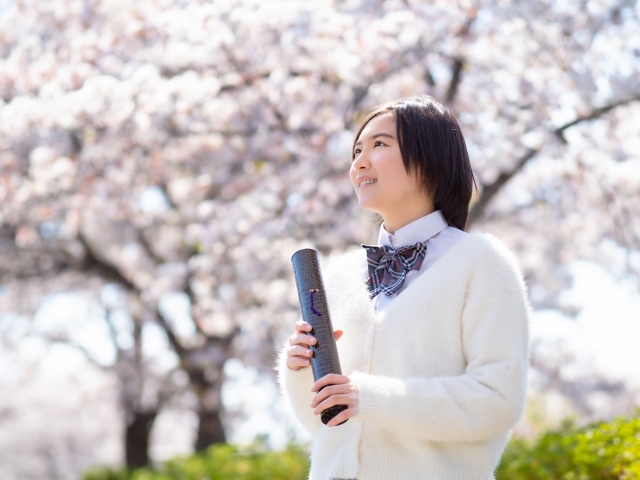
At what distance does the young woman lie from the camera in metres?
1.68

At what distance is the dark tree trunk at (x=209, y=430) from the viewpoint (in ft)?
35.9

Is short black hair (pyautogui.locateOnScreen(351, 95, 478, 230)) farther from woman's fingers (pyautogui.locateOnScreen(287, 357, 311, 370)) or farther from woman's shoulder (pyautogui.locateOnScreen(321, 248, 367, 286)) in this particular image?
woman's fingers (pyautogui.locateOnScreen(287, 357, 311, 370))

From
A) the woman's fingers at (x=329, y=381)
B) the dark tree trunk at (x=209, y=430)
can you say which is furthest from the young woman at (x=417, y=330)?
the dark tree trunk at (x=209, y=430)

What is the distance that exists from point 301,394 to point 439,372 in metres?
0.44

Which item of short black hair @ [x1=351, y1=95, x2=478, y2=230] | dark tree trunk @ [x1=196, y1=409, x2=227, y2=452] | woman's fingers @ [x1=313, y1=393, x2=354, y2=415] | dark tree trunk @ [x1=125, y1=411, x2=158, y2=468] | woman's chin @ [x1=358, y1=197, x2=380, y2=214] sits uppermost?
dark tree trunk @ [x1=125, y1=411, x2=158, y2=468]

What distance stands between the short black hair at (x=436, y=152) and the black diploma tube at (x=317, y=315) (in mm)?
389

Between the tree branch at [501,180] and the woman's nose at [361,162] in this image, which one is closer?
the woman's nose at [361,162]

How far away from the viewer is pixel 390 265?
6.64ft

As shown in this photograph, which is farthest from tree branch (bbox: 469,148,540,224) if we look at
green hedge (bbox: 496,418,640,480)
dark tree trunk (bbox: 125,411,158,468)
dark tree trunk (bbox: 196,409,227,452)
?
dark tree trunk (bbox: 125,411,158,468)

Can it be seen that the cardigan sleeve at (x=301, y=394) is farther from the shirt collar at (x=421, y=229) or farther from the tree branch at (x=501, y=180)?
the tree branch at (x=501, y=180)

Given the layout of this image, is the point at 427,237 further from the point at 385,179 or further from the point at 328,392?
the point at 328,392

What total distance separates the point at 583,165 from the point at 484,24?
1676 millimetres

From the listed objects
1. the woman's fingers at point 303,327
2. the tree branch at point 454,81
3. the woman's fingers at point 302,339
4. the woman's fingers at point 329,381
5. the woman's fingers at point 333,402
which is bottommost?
the woman's fingers at point 333,402

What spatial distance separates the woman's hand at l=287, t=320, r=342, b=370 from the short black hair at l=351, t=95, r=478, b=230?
0.48 metres
